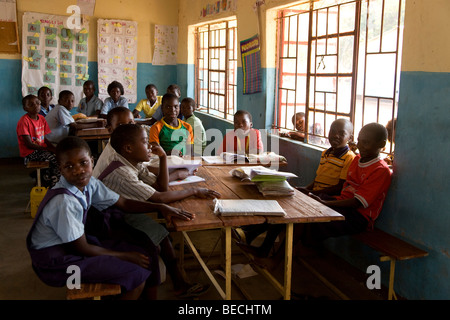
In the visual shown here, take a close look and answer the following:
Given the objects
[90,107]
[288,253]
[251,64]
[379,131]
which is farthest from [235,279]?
[90,107]

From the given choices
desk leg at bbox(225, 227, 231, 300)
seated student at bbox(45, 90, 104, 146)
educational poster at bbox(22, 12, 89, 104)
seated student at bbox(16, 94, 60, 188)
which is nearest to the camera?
desk leg at bbox(225, 227, 231, 300)

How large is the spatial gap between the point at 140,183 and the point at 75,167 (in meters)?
0.49

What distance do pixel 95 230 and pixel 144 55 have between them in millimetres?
5856

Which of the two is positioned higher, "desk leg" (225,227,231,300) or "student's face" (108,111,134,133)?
"student's face" (108,111,134,133)

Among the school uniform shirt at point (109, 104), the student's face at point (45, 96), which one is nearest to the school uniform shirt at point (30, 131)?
the student's face at point (45, 96)

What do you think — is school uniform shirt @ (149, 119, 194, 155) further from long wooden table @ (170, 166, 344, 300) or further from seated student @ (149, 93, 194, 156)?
long wooden table @ (170, 166, 344, 300)

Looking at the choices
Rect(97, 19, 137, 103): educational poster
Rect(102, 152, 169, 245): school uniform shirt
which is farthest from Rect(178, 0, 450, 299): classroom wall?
Rect(97, 19, 137, 103): educational poster

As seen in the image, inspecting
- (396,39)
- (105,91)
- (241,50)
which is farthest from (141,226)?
(105,91)

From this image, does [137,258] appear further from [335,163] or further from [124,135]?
[335,163]

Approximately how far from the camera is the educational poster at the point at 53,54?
668 centimetres

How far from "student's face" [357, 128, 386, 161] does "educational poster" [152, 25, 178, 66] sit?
5.62 meters

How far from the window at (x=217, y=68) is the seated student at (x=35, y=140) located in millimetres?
2441

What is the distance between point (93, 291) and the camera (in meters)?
1.79

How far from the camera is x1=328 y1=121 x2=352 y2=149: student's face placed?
10.1 ft
